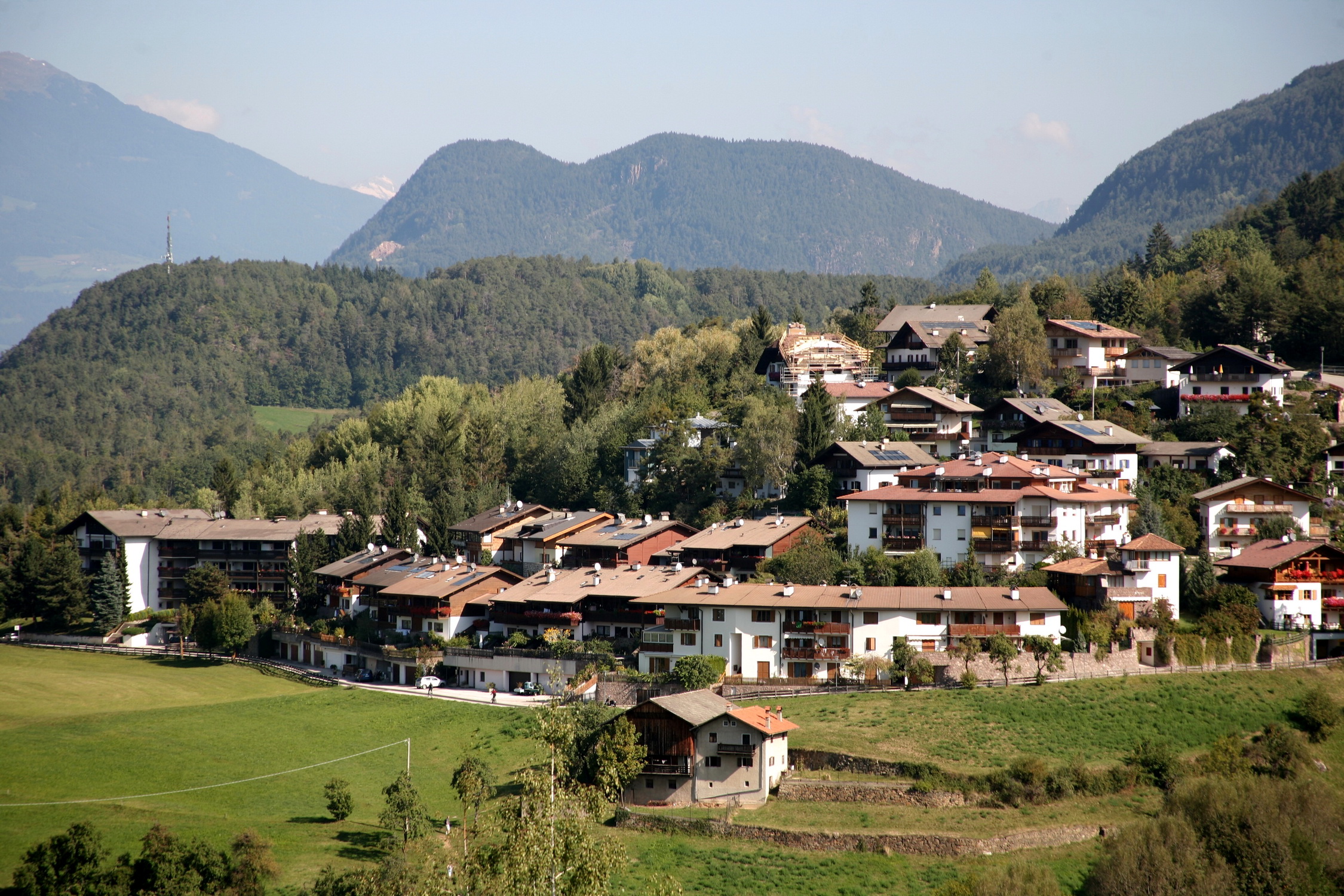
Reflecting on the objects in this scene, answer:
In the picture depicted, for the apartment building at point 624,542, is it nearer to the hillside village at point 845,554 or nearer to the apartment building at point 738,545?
the hillside village at point 845,554

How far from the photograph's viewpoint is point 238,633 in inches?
3071

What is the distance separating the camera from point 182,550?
9025 centimetres

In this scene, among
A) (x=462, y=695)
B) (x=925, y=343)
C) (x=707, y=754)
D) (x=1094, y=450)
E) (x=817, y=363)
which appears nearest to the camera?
(x=707, y=754)

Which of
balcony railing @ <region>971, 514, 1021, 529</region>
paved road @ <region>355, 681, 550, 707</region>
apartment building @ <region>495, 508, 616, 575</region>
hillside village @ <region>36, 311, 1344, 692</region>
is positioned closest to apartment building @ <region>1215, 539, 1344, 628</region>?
hillside village @ <region>36, 311, 1344, 692</region>

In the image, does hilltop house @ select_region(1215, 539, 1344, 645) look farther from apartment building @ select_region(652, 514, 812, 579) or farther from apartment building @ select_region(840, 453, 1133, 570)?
apartment building @ select_region(652, 514, 812, 579)

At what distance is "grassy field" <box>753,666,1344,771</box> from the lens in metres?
49.5

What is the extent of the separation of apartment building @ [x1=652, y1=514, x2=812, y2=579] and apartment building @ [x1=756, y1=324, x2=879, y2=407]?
23123 millimetres

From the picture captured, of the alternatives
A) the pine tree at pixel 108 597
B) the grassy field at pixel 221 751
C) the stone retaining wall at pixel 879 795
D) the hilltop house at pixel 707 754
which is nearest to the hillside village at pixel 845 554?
the pine tree at pixel 108 597

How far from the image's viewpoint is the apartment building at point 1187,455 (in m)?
73.8

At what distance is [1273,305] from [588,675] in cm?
6389

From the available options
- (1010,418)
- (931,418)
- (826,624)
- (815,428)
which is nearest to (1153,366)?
(1010,418)

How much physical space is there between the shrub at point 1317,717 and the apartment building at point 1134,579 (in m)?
8.20

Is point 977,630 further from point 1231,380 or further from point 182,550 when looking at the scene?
point 182,550

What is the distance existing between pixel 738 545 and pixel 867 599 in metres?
11.6
